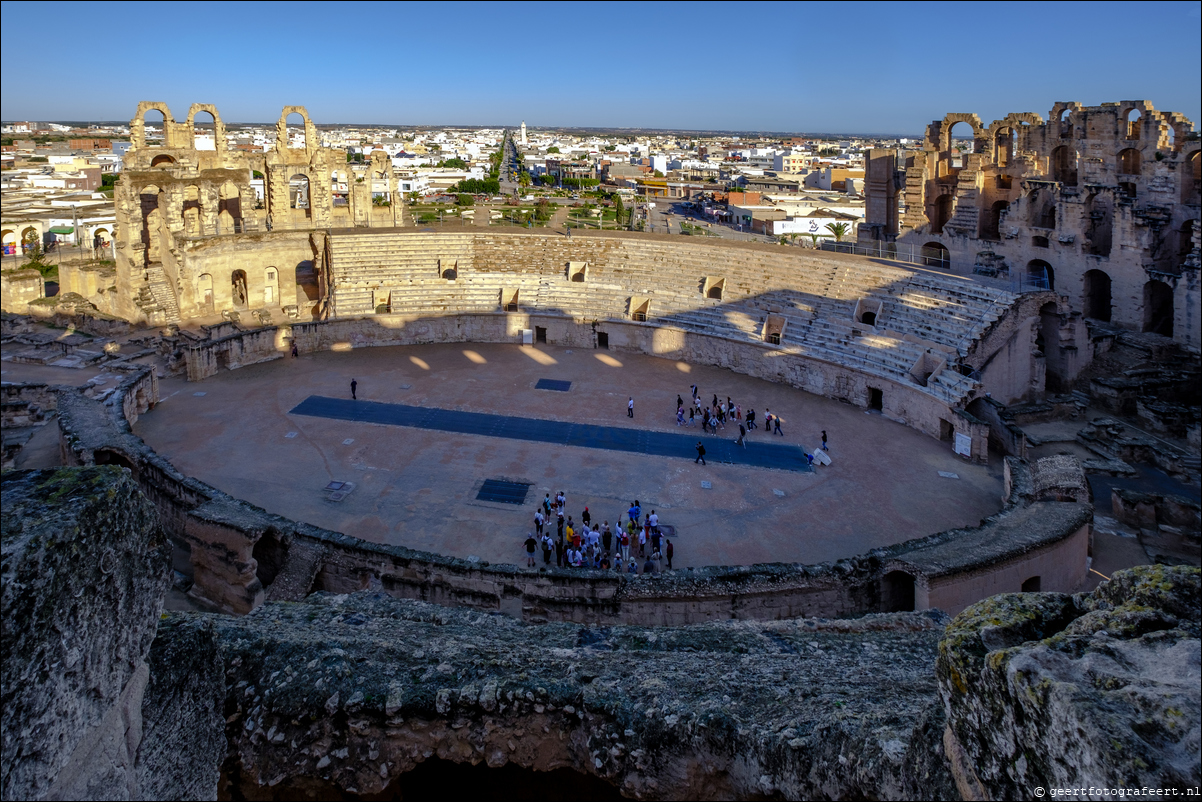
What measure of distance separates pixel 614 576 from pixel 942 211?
26642 mm

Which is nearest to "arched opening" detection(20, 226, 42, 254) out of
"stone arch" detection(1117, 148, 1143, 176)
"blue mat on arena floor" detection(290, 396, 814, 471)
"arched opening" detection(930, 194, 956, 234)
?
"blue mat on arena floor" detection(290, 396, 814, 471)

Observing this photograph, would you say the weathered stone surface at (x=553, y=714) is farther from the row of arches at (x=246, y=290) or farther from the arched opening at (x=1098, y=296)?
the row of arches at (x=246, y=290)

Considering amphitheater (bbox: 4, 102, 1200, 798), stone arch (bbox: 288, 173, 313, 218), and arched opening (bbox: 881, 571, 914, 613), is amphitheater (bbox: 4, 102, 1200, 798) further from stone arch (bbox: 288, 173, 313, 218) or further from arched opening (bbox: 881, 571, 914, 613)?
stone arch (bbox: 288, 173, 313, 218)

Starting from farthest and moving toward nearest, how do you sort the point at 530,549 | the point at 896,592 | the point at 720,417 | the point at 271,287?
the point at 271,287 → the point at 720,417 → the point at 530,549 → the point at 896,592

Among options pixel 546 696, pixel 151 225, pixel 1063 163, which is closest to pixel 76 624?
pixel 546 696

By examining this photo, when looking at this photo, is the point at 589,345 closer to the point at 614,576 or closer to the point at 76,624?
the point at 614,576

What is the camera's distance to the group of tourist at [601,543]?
50.7 feet

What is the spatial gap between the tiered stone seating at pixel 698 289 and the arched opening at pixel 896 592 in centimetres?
884

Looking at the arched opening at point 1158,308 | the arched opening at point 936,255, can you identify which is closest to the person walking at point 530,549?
the arched opening at point 936,255

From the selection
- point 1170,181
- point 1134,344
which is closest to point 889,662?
point 1134,344

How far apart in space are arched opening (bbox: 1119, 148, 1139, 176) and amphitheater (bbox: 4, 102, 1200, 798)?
893cm

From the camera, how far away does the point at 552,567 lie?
1477 centimetres

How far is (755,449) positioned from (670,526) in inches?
189

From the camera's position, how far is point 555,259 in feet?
102
